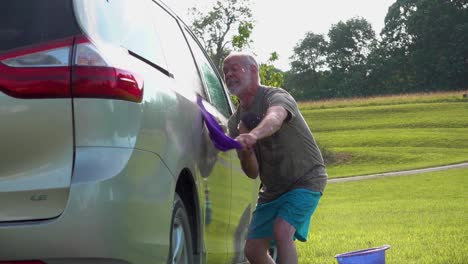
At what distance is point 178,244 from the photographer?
4695 mm

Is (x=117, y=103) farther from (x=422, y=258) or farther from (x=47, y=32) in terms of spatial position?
(x=422, y=258)

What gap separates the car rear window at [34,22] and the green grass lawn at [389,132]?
3620cm

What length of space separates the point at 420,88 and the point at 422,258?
4333 inches

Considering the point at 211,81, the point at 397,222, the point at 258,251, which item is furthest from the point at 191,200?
the point at 397,222

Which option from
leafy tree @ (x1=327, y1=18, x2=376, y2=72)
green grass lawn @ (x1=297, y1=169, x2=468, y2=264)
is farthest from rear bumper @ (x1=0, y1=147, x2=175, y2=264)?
leafy tree @ (x1=327, y1=18, x2=376, y2=72)

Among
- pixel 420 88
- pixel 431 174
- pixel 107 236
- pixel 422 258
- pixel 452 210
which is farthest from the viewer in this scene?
pixel 420 88

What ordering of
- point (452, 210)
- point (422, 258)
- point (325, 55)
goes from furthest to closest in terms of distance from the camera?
point (325, 55) < point (452, 210) < point (422, 258)

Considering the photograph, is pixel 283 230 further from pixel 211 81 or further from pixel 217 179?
pixel 211 81

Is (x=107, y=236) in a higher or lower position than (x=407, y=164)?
higher

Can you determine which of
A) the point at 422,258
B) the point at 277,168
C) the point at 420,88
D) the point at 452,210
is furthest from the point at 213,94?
the point at 420,88

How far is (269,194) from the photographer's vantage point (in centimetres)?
649

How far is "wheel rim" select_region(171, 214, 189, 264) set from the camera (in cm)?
459

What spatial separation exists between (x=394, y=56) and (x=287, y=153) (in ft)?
399

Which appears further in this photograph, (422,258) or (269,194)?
(422,258)
